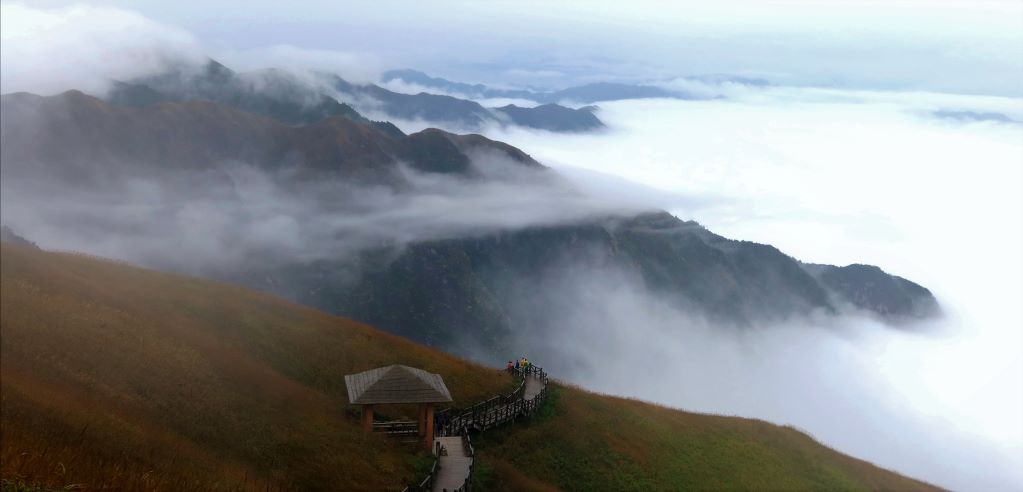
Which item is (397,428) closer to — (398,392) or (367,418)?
(367,418)

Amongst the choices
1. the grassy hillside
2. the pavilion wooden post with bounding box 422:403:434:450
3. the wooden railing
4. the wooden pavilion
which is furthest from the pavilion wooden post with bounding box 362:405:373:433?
the pavilion wooden post with bounding box 422:403:434:450

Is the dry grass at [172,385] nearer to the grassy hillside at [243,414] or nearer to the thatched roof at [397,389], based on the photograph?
the grassy hillside at [243,414]

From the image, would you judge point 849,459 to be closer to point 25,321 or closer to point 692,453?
point 692,453

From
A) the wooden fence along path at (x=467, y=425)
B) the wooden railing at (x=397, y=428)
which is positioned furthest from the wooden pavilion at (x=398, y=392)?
the wooden fence along path at (x=467, y=425)

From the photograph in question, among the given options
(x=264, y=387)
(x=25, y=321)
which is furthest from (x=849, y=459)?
(x=25, y=321)

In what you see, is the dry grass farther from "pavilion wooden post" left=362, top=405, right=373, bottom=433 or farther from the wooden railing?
the wooden railing

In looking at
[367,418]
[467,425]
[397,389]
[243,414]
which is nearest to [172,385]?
[243,414]
